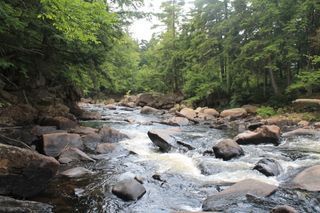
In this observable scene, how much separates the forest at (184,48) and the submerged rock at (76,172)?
330 centimetres

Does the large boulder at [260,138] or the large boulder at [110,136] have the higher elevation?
the large boulder at [110,136]

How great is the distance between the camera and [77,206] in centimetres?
659

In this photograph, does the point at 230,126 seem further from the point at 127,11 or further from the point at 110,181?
the point at 110,181

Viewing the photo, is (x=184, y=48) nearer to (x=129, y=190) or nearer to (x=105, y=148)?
(x=105, y=148)

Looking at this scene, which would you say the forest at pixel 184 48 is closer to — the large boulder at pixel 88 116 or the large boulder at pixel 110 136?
the large boulder at pixel 88 116

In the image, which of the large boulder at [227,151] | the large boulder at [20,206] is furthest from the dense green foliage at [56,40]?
the large boulder at [227,151]

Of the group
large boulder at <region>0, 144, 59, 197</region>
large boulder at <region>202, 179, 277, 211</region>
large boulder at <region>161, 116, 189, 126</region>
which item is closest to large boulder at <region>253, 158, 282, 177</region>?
large boulder at <region>202, 179, 277, 211</region>

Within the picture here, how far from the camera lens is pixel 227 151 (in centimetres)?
1070

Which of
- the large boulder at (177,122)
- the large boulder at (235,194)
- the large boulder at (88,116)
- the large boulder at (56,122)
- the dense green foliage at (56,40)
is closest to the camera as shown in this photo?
the large boulder at (235,194)

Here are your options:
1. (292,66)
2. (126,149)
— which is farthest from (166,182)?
(292,66)

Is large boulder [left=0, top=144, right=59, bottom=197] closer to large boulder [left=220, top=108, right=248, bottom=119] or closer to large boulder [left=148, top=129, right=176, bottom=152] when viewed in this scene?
large boulder [left=148, top=129, right=176, bottom=152]

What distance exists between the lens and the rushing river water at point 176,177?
674 centimetres

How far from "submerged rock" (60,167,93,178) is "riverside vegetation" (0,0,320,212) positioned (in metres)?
0.02

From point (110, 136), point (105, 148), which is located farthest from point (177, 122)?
point (105, 148)
